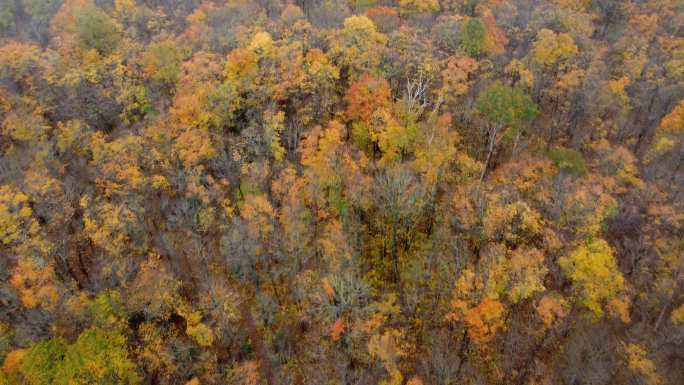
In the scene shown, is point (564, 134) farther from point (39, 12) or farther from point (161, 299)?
point (39, 12)

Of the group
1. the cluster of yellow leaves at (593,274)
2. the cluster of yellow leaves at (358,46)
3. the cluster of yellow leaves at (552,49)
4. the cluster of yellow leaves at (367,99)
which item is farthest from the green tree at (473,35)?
the cluster of yellow leaves at (593,274)

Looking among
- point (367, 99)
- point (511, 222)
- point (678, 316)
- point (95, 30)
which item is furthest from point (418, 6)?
point (678, 316)

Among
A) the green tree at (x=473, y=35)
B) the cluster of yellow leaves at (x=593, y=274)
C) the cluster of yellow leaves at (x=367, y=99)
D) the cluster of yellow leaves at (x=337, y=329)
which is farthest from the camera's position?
the green tree at (x=473, y=35)

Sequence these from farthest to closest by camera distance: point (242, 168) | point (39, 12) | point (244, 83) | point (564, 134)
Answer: point (39, 12) < point (564, 134) < point (244, 83) < point (242, 168)

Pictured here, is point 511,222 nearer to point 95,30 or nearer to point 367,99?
point 367,99

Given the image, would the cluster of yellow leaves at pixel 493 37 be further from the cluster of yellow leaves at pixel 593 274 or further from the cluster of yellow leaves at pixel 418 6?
the cluster of yellow leaves at pixel 593 274

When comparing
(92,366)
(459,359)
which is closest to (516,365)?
(459,359)
